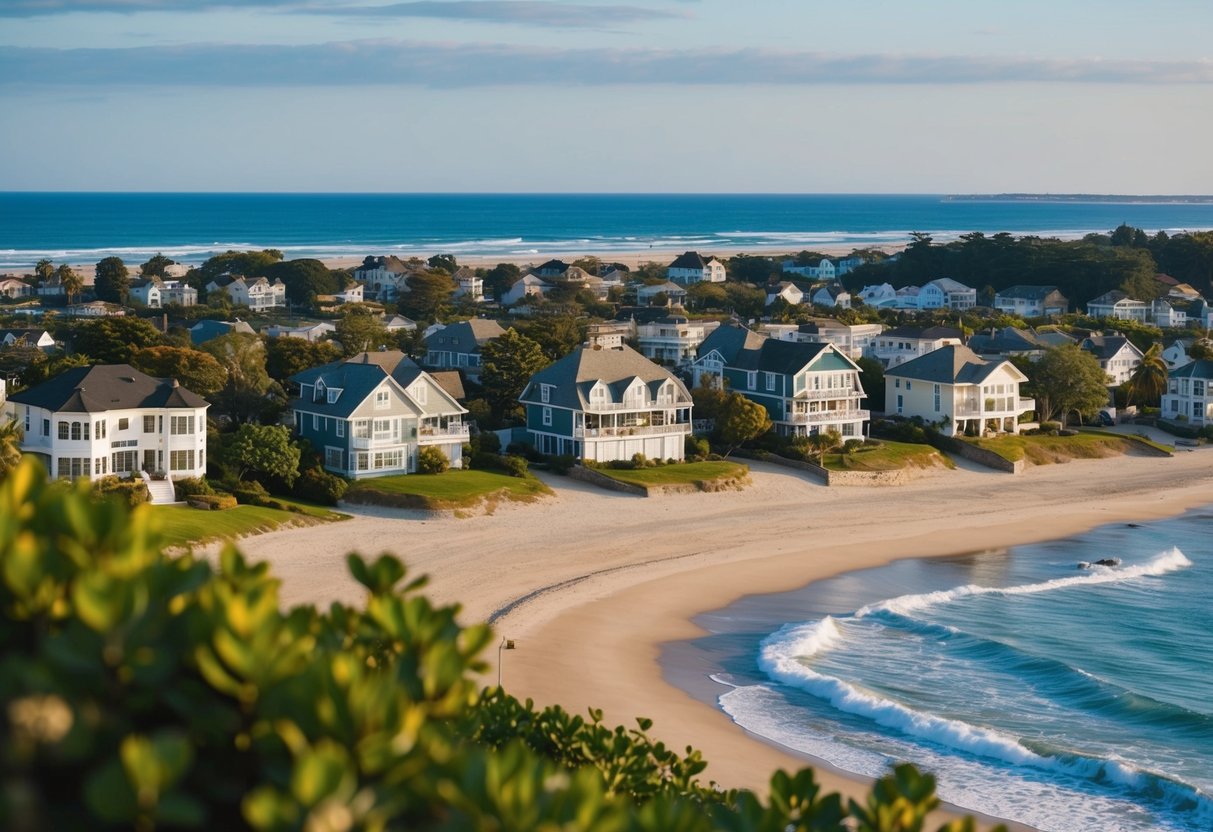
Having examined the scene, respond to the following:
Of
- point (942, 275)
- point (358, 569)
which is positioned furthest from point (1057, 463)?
point (942, 275)

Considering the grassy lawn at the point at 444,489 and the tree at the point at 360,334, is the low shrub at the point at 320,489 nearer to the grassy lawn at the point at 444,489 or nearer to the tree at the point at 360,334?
the grassy lawn at the point at 444,489

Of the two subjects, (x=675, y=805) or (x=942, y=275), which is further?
(x=942, y=275)

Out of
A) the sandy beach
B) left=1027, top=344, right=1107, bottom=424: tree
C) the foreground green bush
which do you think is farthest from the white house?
left=1027, top=344, right=1107, bottom=424: tree

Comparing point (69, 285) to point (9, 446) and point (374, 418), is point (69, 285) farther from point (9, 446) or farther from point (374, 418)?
point (9, 446)

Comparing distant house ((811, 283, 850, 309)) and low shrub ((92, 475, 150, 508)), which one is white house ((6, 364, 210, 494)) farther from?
distant house ((811, 283, 850, 309))

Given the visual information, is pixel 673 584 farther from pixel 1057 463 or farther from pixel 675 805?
pixel 675 805

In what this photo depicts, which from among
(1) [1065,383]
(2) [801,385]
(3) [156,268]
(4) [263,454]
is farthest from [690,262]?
(4) [263,454]
